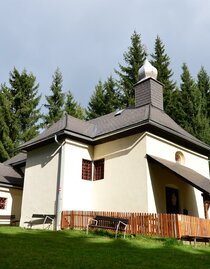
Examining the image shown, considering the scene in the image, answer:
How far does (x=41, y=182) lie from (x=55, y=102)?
22.1m

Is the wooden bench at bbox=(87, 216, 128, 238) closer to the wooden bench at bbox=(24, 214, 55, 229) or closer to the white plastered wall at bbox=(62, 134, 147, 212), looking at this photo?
the white plastered wall at bbox=(62, 134, 147, 212)

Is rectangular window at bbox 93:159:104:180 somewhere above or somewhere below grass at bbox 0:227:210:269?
above

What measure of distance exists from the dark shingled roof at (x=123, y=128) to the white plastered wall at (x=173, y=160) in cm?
41

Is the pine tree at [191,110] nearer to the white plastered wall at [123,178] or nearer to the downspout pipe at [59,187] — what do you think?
the white plastered wall at [123,178]

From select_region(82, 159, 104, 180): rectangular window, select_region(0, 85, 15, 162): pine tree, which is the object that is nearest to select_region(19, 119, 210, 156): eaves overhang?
select_region(82, 159, 104, 180): rectangular window

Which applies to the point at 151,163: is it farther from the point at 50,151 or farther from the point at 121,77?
the point at 121,77

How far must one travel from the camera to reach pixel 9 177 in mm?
22438

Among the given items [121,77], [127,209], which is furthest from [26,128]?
[127,209]

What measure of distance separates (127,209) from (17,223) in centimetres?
A: 873

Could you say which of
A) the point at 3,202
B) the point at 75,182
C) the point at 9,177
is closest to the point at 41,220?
the point at 75,182

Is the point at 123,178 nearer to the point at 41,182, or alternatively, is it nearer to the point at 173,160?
the point at 173,160

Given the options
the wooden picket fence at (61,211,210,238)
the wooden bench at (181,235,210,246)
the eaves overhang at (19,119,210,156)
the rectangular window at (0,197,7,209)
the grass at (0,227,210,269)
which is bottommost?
the grass at (0,227,210,269)

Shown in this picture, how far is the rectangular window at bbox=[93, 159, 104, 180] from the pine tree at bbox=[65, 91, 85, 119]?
19.4 metres

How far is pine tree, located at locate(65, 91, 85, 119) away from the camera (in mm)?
37656
